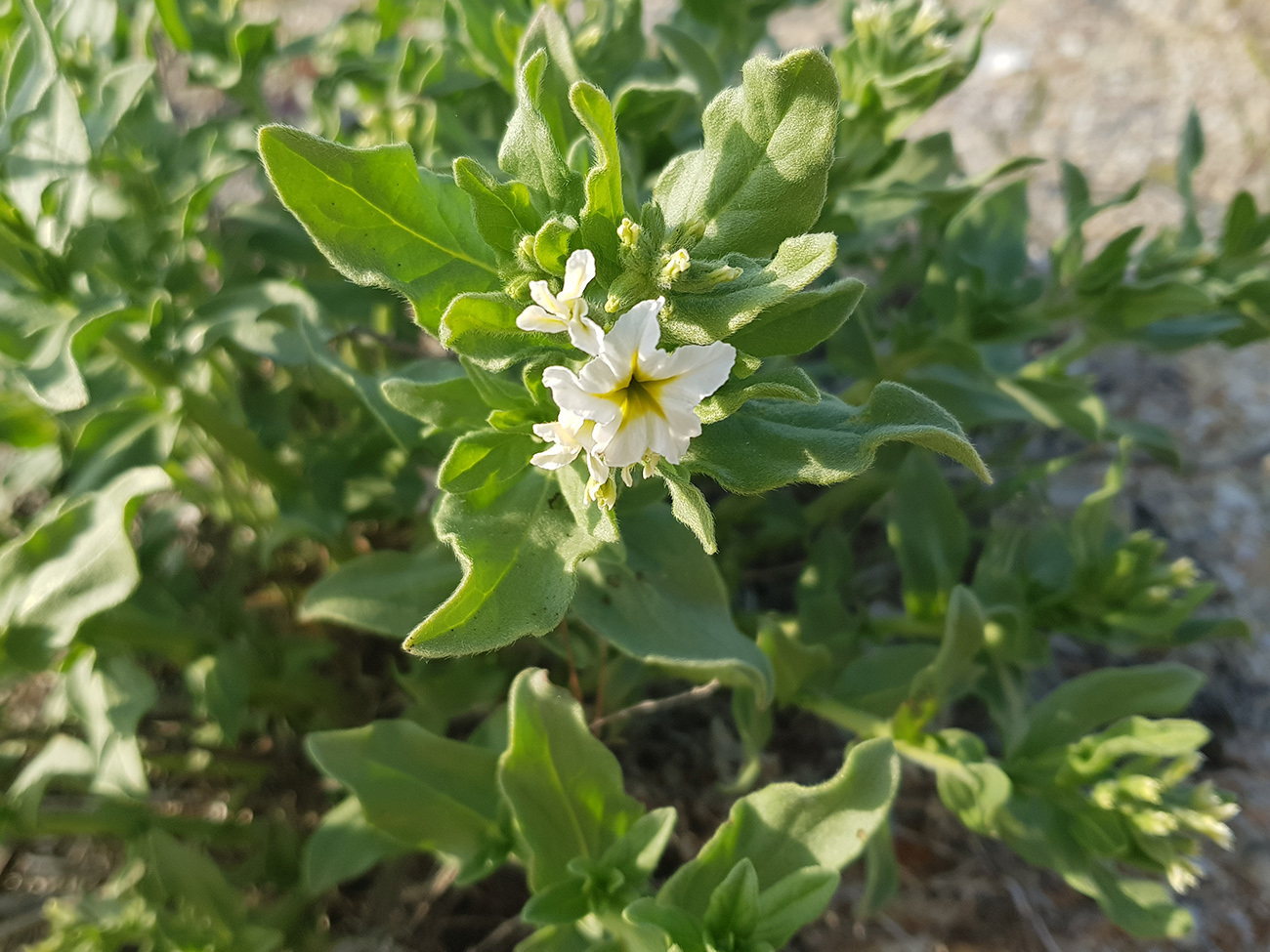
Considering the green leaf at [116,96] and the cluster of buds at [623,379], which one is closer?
the cluster of buds at [623,379]

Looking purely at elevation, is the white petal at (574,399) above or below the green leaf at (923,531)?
above

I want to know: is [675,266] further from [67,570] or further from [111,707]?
[111,707]

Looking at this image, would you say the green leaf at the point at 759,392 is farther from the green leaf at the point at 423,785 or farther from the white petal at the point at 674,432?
the green leaf at the point at 423,785

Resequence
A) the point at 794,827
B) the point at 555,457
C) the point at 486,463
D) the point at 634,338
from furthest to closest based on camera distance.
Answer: the point at 794,827 → the point at 486,463 → the point at 555,457 → the point at 634,338

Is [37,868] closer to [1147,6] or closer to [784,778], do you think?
[784,778]

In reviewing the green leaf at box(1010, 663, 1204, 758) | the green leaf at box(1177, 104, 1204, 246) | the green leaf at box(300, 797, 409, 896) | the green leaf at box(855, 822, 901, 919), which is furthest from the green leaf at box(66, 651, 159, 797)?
the green leaf at box(1177, 104, 1204, 246)

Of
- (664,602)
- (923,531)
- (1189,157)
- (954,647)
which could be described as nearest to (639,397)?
(664,602)

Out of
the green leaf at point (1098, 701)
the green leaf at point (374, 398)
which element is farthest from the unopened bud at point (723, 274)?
the green leaf at point (1098, 701)

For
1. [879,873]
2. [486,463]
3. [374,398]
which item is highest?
[486,463]
